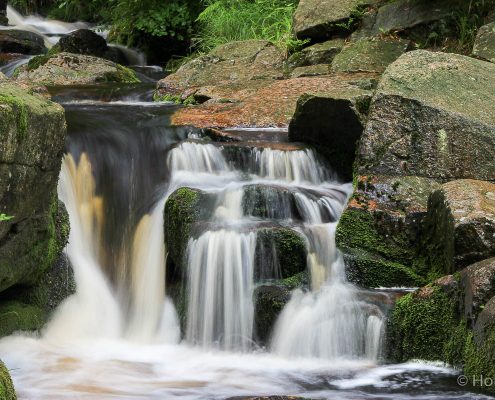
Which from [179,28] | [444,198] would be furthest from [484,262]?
[179,28]

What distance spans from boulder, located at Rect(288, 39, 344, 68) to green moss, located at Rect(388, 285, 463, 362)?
22.5 ft

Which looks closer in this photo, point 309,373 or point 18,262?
point 309,373

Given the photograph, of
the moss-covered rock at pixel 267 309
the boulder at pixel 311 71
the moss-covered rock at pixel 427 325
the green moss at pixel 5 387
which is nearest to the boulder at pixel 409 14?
the boulder at pixel 311 71

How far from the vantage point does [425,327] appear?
17.7 ft

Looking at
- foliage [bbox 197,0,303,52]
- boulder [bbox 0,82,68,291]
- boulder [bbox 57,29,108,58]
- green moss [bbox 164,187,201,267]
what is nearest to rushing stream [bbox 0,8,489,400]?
green moss [bbox 164,187,201,267]

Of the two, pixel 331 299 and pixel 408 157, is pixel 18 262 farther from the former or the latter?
pixel 408 157

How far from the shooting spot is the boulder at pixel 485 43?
988 cm

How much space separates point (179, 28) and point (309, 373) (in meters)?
12.6

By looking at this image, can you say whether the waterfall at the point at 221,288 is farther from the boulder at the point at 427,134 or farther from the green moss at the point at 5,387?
the green moss at the point at 5,387

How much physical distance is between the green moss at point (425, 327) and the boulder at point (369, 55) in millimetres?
5945

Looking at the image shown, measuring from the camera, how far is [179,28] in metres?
16.7

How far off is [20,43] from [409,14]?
28.5ft

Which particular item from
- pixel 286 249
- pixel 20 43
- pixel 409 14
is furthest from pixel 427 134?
pixel 20 43

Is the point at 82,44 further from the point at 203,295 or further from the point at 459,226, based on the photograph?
the point at 459,226
